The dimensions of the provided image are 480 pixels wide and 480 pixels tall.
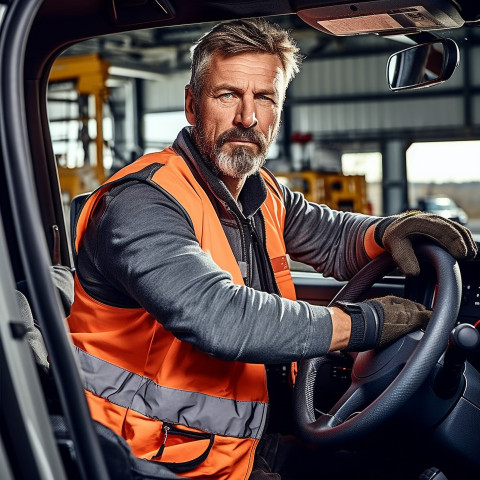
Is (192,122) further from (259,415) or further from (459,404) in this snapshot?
(459,404)

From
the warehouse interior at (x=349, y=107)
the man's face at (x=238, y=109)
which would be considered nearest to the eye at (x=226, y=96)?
the man's face at (x=238, y=109)

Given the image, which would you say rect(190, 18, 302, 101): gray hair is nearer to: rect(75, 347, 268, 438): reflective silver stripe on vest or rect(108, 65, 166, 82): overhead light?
rect(75, 347, 268, 438): reflective silver stripe on vest

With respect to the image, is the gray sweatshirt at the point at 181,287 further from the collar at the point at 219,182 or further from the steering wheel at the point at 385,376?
the steering wheel at the point at 385,376

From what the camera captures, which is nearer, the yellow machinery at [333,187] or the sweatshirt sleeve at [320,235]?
the sweatshirt sleeve at [320,235]

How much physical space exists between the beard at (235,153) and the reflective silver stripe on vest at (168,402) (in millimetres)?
562

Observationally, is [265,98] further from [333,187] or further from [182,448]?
[333,187]

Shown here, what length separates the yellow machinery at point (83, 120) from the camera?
42.1ft

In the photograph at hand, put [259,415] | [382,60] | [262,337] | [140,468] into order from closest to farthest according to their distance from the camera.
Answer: [140,468]
[262,337]
[259,415]
[382,60]

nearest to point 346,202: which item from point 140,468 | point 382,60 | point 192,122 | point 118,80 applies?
point 382,60

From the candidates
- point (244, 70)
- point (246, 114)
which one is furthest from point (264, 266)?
point (244, 70)

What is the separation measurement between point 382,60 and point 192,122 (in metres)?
18.5

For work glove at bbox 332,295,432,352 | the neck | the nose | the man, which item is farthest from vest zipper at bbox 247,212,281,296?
work glove at bbox 332,295,432,352

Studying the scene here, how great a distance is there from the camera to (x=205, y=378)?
1.66m

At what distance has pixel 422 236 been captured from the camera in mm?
1827
